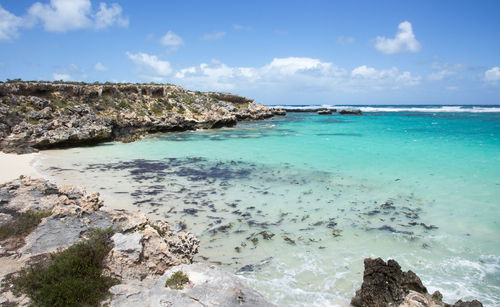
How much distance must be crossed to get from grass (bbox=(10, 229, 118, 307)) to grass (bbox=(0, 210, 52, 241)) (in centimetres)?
135

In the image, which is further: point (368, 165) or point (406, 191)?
point (368, 165)

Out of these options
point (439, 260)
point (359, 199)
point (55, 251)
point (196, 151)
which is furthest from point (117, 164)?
point (439, 260)

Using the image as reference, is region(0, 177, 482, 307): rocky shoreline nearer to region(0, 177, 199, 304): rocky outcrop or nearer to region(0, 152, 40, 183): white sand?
region(0, 177, 199, 304): rocky outcrop

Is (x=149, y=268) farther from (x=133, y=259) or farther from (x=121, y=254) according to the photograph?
(x=121, y=254)

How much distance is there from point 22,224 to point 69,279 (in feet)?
8.21

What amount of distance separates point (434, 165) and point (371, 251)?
11.0m

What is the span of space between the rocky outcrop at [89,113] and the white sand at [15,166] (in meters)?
1.50

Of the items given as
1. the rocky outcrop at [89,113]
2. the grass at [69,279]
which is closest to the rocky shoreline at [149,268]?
the grass at [69,279]

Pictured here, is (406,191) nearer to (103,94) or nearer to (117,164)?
(117,164)

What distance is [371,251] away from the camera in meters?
6.49

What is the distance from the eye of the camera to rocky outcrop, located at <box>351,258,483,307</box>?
13.5ft

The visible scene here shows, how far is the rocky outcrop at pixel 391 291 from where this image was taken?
413cm

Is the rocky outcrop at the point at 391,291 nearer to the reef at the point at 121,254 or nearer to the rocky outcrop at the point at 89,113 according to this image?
the reef at the point at 121,254

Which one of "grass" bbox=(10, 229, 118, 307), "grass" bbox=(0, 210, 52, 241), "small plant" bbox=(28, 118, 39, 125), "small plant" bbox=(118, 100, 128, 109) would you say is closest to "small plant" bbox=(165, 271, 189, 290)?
"grass" bbox=(10, 229, 118, 307)
